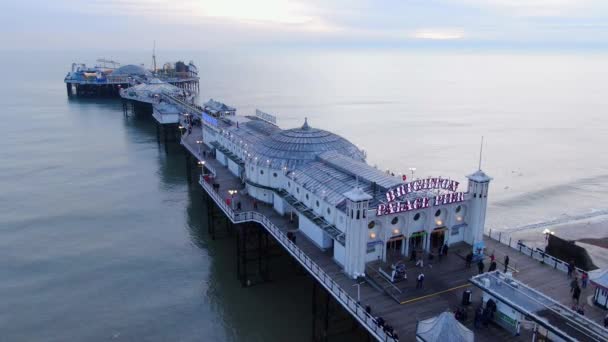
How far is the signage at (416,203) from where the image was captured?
33.8 m

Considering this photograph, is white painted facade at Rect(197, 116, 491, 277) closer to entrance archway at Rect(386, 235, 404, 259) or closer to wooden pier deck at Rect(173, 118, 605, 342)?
entrance archway at Rect(386, 235, 404, 259)

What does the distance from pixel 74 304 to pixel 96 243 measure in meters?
12.0

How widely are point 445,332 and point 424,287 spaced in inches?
328

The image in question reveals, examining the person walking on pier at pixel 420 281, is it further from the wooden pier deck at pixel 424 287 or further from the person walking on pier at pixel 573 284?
the person walking on pier at pixel 573 284

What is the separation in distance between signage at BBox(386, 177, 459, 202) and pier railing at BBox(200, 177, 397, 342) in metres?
7.80

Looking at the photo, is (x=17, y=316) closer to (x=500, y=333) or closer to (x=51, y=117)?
(x=500, y=333)

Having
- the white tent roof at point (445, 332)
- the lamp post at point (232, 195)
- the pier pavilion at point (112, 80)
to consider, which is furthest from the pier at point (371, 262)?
the pier pavilion at point (112, 80)

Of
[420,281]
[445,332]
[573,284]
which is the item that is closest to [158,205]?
[420,281]

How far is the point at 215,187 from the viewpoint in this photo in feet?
166

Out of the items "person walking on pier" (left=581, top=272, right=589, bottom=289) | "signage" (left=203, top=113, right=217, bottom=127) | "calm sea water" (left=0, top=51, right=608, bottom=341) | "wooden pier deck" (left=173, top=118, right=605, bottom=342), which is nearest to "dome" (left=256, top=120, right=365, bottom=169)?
"wooden pier deck" (left=173, top=118, right=605, bottom=342)

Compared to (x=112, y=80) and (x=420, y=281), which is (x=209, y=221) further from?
(x=112, y=80)

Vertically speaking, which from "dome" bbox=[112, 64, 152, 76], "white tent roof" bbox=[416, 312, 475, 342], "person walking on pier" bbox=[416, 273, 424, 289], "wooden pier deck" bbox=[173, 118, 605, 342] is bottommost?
"wooden pier deck" bbox=[173, 118, 605, 342]

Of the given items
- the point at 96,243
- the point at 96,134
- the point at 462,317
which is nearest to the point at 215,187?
the point at 96,243

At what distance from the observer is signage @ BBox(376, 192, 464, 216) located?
33.8 metres
